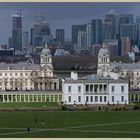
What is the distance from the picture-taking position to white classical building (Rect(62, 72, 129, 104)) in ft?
227

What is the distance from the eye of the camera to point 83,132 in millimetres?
40125

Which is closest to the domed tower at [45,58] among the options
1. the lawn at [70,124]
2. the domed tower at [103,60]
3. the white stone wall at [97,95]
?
the domed tower at [103,60]

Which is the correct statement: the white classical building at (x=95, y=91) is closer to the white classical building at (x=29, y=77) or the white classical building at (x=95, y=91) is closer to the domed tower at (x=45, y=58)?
the white classical building at (x=29, y=77)

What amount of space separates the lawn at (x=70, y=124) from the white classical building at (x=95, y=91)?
13.1 m

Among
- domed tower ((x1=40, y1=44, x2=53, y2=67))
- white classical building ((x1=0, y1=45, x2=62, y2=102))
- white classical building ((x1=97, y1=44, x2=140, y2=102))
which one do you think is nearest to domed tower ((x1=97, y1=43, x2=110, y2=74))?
white classical building ((x1=97, y1=44, x2=140, y2=102))

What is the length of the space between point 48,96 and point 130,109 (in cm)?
1936

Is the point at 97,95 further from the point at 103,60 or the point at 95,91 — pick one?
the point at 103,60

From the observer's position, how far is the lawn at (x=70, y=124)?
38.9m

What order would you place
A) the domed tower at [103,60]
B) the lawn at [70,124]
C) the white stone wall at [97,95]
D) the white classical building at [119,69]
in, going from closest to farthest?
the lawn at [70,124]
the white stone wall at [97,95]
the white classical building at [119,69]
the domed tower at [103,60]

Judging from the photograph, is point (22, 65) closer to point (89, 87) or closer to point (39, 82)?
point (39, 82)

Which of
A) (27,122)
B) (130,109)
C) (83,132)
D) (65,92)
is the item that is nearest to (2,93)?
(65,92)

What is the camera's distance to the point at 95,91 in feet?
229

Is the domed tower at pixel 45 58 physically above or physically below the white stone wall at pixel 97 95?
above

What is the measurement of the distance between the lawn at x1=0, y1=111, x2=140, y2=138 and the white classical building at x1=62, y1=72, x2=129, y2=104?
1306cm
